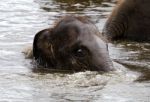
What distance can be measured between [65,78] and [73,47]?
2.62 feet

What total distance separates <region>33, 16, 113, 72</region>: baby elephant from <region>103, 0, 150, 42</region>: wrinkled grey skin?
2.89 m

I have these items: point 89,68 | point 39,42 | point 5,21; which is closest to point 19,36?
point 5,21

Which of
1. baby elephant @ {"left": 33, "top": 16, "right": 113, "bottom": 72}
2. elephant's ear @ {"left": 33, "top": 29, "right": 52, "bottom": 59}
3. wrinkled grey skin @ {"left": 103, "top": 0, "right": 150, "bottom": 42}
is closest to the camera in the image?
baby elephant @ {"left": 33, "top": 16, "right": 113, "bottom": 72}

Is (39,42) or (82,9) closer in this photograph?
(39,42)

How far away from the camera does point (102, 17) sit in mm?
15680

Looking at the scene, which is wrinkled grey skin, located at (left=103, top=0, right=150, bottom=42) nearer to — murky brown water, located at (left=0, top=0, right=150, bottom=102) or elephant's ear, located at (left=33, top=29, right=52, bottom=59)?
murky brown water, located at (left=0, top=0, right=150, bottom=102)

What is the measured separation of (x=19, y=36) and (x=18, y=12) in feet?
10.6

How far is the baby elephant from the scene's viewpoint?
387 inches

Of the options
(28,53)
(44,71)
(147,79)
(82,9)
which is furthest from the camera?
(82,9)

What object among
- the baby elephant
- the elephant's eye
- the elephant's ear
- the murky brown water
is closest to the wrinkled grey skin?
the murky brown water

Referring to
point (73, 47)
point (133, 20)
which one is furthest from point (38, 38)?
point (133, 20)

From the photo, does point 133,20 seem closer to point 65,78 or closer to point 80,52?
point 80,52

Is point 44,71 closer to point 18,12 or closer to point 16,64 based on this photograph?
point 16,64

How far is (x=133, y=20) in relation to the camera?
1323cm
